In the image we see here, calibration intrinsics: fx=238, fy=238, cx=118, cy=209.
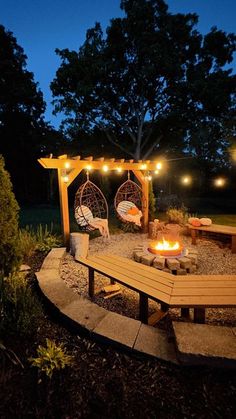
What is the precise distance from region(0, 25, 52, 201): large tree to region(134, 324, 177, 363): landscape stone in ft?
45.8

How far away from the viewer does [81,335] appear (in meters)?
2.26

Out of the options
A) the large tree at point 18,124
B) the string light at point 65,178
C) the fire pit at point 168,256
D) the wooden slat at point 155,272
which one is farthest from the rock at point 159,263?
the large tree at point 18,124

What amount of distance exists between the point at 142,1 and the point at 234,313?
1486 cm

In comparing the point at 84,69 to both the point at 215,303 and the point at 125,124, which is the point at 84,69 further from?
the point at 215,303

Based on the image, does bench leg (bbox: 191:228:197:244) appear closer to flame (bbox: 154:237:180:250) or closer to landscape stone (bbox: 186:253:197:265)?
flame (bbox: 154:237:180:250)

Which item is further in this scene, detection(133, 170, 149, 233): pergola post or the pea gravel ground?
detection(133, 170, 149, 233): pergola post

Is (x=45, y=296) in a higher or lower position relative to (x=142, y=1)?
lower

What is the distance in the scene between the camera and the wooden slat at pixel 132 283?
2.17 m

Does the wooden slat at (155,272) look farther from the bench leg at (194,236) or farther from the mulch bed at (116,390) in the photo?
the bench leg at (194,236)

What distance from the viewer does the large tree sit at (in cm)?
1469

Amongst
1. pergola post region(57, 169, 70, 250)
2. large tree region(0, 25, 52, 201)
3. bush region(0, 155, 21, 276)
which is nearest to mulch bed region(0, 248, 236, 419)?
bush region(0, 155, 21, 276)

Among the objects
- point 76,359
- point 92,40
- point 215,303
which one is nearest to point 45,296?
point 76,359

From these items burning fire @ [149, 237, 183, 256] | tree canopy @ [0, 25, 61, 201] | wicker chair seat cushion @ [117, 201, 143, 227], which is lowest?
burning fire @ [149, 237, 183, 256]

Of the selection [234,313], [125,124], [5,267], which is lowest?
[234,313]
